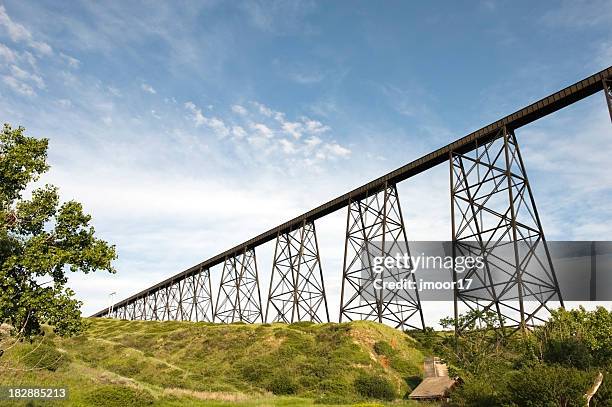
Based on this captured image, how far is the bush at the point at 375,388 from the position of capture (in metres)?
23.1

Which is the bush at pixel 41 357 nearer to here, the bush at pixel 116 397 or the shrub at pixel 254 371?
the bush at pixel 116 397

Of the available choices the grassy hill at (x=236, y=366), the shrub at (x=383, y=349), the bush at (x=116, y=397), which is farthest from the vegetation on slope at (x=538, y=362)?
the bush at (x=116, y=397)

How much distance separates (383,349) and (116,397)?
56.3ft

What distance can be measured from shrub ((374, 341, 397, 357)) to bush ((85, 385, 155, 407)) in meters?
15.6

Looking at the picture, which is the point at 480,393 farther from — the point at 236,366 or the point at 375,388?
the point at 236,366

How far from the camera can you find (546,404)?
12289mm

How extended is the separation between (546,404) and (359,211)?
21.4 metres

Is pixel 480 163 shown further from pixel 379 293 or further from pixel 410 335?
pixel 410 335

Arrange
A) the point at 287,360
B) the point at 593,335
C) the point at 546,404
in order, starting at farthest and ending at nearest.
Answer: the point at 287,360
the point at 593,335
the point at 546,404

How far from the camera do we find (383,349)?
2789 cm

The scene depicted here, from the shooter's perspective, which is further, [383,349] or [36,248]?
[383,349]

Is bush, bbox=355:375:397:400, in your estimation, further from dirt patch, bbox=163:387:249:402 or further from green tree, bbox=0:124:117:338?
green tree, bbox=0:124:117:338

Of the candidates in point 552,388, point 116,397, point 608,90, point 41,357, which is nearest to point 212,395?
point 116,397

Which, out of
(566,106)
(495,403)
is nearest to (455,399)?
(495,403)
